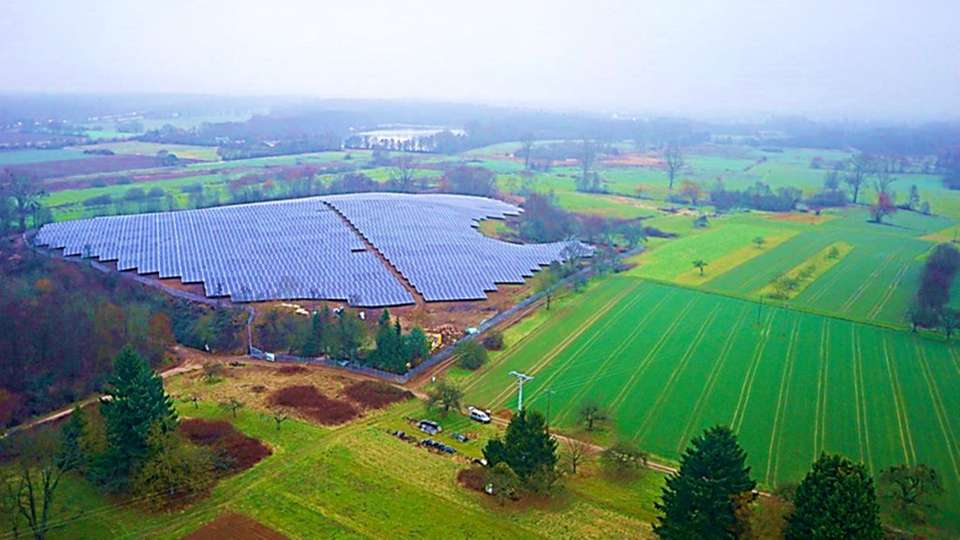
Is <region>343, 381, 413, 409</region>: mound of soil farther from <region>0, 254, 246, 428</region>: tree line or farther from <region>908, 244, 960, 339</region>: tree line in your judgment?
<region>908, 244, 960, 339</region>: tree line

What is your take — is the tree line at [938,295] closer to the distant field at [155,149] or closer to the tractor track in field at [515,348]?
the tractor track in field at [515,348]

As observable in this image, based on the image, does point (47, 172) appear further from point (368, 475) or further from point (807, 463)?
point (807, 463)

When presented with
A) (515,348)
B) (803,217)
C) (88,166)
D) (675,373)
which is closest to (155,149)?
(88,166)

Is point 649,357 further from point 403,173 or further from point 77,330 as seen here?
point 403,173

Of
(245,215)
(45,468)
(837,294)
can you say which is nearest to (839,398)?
(837,294)

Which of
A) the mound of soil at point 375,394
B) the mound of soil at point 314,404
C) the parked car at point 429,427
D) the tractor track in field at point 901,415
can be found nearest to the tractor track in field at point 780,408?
the tractor track in field at point 901,415

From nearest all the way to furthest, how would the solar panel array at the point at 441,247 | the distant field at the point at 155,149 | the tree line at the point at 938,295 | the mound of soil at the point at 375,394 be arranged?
the mound of soil at the point at 375,394
the tree line at the point at 938,295
the solar panel array at the point at 441,247
the distant field at the point at 155,149
